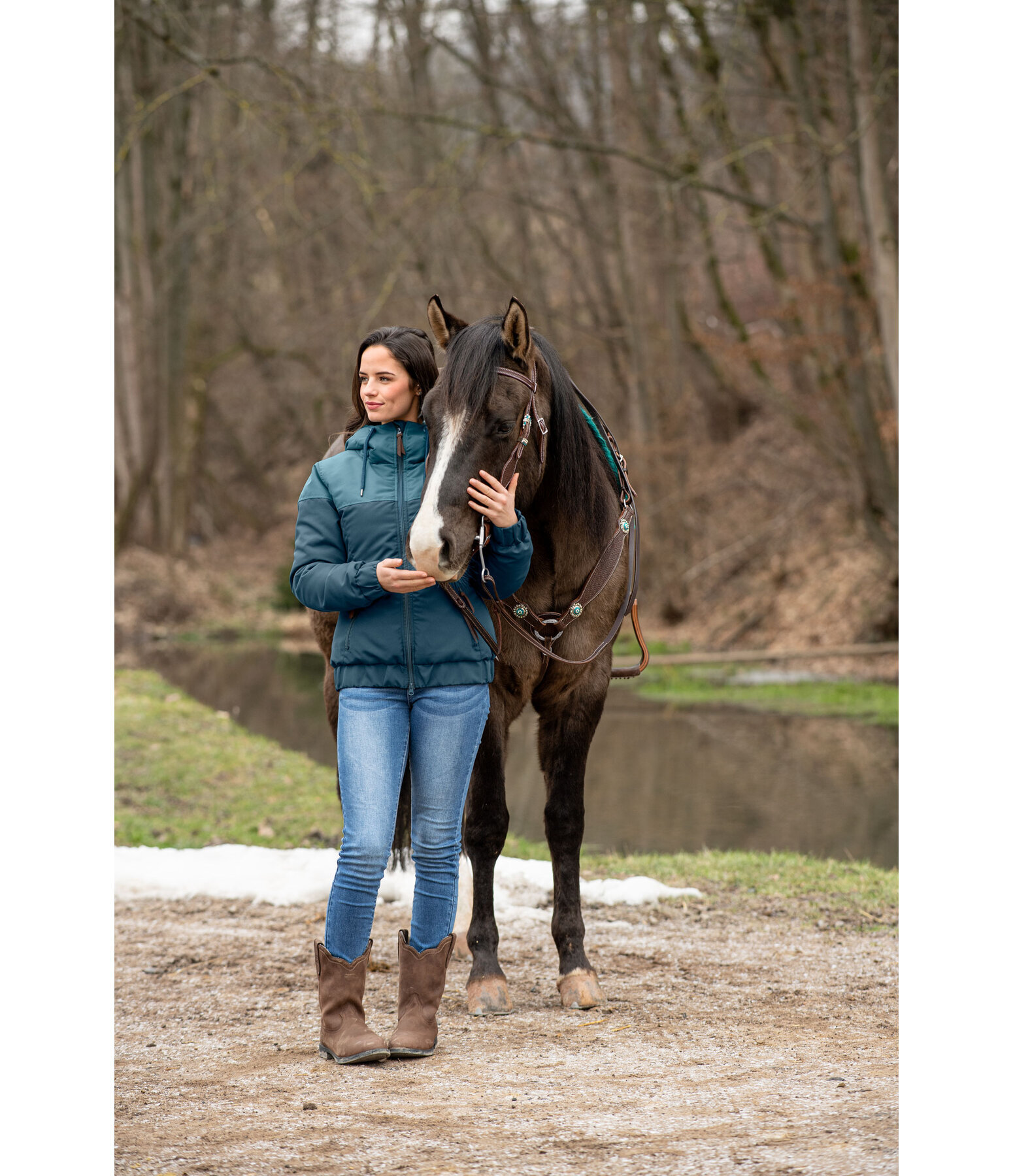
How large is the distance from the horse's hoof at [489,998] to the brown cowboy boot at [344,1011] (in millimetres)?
629

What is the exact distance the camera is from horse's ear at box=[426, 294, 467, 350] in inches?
140

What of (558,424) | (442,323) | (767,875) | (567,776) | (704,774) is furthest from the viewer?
(704,774)

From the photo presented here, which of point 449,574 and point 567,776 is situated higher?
point 449,574

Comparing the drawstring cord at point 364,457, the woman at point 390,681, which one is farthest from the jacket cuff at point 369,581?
the drawstring cord at point 364,457

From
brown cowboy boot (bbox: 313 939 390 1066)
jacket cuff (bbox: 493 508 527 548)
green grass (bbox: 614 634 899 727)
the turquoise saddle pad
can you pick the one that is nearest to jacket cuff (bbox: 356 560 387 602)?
jacket cuff (bbox: 493 508 527 548)

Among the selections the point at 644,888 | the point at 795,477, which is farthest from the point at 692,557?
the point at 644,888

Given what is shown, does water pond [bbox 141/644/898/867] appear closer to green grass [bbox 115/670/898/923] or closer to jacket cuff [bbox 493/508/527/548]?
Answer: green grass [bbox 115/670/898/923]

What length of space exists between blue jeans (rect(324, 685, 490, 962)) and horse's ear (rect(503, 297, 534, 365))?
3.05ft

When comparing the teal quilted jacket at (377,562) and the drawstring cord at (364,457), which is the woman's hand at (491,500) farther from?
the drawstring cord at (364,457)

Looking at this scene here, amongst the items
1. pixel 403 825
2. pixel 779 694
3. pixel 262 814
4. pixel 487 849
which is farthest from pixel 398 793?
pixel 779 694

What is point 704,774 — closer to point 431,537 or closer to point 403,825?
point 403,825

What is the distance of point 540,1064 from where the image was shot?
10.9 feet

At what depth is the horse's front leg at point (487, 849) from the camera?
388 centimetres

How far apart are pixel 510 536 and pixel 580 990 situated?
1526 mm
